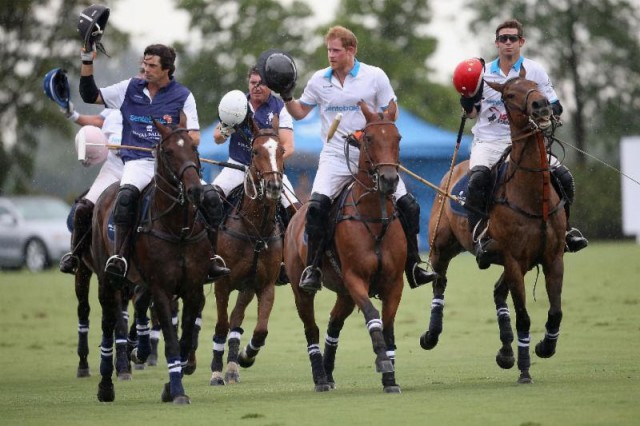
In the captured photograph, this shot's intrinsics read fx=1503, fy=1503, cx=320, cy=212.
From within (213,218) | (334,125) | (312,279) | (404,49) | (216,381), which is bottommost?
(216,381)

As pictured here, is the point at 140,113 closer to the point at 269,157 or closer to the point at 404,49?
the point at 269,157

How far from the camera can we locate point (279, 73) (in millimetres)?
13484

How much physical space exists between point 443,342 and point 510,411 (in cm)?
813

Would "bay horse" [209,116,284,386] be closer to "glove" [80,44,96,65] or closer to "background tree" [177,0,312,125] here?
"glove" [80,44,96,65]

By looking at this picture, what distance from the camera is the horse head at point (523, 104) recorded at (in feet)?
42.2

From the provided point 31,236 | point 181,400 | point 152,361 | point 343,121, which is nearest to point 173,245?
point 181,400

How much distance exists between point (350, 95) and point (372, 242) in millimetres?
1421

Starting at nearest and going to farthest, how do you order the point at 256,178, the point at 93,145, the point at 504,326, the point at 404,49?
the point at 504,326, the point at 256,178, the point at 93,145, the point at 404,49

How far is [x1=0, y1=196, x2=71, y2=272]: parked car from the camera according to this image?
1572 inches

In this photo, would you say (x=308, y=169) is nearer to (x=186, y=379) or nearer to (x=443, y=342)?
(x=443, y=342)

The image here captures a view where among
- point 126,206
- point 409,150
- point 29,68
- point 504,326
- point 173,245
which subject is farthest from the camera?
point 29,68

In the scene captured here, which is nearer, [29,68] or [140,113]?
[140,113]

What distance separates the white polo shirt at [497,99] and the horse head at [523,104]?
562 millimetres

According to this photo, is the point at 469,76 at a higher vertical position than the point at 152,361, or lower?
higher
